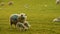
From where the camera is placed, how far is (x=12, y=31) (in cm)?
1166

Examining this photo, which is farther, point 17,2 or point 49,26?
point 17,2

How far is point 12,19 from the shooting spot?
12.3 meters

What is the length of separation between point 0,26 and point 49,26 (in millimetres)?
2686

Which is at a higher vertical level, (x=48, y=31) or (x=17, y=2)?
(x=17, y=2)

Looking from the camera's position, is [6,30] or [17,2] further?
[17,2]

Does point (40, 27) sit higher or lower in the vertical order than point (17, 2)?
lower

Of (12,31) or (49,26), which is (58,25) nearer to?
(49,26)

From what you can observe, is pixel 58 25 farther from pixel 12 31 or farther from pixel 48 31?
pixel 12 31

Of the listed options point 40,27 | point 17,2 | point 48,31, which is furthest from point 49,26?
point 17,2

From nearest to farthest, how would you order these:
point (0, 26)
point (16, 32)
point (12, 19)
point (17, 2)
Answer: point (16, 32) → point (12, 19) → point (0, 26) → point (17, 2)

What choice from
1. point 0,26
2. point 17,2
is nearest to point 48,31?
point 0,26

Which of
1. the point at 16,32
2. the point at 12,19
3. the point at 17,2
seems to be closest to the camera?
the point at 16,32

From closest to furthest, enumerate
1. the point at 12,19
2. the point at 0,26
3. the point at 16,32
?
1. the point at 16,32
2. the point at 12,19
3. the point at 0,26

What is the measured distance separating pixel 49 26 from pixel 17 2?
49.7 ft
